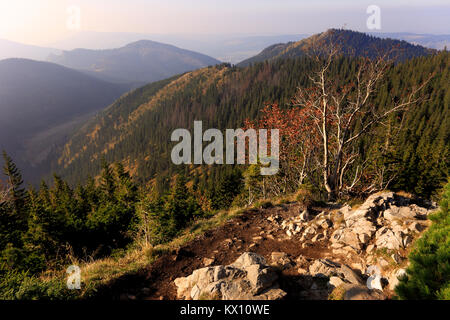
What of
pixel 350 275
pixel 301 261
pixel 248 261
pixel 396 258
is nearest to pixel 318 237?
pixel 301 261

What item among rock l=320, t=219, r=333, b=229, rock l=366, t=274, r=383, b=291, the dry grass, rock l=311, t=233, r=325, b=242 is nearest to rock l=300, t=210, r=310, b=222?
rock l=320, t=219, r=333, b=229

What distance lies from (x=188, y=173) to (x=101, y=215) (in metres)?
131

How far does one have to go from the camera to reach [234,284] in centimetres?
560

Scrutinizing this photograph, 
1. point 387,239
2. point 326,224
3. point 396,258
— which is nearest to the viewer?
point 396,258

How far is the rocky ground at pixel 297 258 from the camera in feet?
18.6

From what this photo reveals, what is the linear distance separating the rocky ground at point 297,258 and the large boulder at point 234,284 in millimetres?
20

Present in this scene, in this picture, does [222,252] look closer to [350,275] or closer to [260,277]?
[260,277]

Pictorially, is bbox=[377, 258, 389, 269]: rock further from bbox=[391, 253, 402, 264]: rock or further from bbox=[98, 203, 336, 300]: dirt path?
bbox=[98, 203, 336, 300]: dirt path

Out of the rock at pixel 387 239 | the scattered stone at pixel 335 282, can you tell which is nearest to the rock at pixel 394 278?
the scattered stone at pixel 335 282

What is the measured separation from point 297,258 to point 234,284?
297cm

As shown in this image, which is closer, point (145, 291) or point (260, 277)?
point (260, 277)

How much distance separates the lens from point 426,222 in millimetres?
7652

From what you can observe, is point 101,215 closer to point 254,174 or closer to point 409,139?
point 254,174
